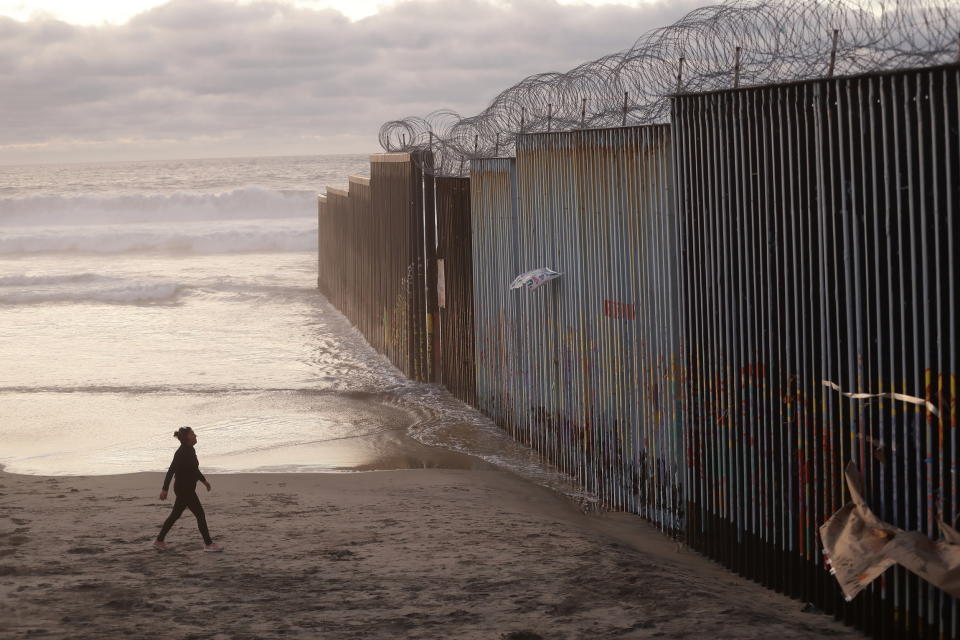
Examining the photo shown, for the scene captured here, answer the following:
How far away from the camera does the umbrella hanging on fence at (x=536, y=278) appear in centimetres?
1048

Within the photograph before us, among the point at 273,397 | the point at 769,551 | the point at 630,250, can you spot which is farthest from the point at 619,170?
the point at 273,397

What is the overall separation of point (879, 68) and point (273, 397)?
34.1 feet

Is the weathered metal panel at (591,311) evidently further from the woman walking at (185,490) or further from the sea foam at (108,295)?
the sea foam at (108,295)

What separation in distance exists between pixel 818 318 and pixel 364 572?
10.8ft

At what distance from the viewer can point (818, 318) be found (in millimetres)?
6223

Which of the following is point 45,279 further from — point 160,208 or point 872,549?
point 160,208

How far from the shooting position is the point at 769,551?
271 inches

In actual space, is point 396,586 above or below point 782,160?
below

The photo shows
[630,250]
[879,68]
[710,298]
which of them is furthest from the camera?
[630,250]

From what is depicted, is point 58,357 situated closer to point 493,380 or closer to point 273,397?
point 273,397

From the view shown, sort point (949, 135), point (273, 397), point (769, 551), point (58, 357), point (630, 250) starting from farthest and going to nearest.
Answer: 1. point (58, 357)
2. point (273, 397)
3. point (630, 250)
4. point (769, 551)
5. point (949, 135)

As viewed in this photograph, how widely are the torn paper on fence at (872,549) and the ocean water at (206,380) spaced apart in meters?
5.49

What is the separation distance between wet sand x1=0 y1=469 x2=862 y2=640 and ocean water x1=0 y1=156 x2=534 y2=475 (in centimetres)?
195

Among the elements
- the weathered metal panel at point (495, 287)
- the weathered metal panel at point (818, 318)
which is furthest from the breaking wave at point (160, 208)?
the weathered metal panel at point (818, 318)
